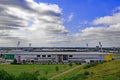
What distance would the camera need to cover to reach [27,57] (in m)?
169

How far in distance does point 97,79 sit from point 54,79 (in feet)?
74.7

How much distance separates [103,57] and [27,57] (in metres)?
48.5

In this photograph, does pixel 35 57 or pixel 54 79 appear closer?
pixel 54 79

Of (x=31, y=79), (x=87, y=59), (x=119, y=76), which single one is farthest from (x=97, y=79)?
(x=87, y=59)

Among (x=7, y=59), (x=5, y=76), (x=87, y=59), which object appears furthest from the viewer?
(x=7, y=59)

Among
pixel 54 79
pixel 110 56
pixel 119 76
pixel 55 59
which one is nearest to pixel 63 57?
pixel 55 59

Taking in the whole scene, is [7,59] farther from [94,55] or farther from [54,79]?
[54,79]

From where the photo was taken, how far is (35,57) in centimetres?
16688

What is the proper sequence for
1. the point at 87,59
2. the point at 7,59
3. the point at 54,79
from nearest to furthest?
the point at 54,79 → the point at 87,59 → the point at 7,59

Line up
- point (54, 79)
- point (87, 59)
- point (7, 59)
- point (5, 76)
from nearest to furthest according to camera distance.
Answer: point (5, 76)
point (54, 79)
point (87, 59)
point (7, 59)

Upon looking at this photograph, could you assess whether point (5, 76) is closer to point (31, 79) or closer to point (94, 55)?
point (31, 79)

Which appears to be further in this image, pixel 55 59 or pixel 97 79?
pixel 55 59

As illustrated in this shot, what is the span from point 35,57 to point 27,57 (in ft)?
18.8

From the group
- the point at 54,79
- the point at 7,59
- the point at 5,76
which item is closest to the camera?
the point at 5,76
